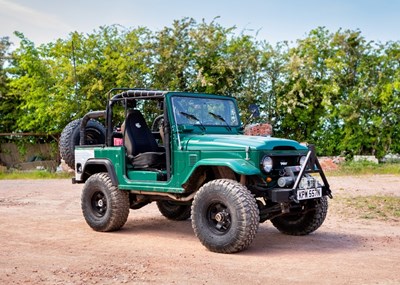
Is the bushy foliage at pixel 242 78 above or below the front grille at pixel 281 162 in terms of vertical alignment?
above

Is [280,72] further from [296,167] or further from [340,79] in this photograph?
[296,167]

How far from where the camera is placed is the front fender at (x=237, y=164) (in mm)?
7441

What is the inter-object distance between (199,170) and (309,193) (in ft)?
5.02

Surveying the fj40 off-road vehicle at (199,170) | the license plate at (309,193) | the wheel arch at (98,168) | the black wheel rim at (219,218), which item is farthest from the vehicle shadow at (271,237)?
the wheel arch at (98,168)

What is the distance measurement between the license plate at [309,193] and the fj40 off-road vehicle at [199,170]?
1cm

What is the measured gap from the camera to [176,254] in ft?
24.6

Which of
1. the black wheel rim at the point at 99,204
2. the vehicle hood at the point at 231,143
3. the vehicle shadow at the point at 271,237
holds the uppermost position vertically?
the vehicle hood at the point at 231,143

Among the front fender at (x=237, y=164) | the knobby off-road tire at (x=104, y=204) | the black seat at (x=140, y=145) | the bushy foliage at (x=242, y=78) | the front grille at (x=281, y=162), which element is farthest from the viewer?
the bushy foliage at (x=242, y=78)

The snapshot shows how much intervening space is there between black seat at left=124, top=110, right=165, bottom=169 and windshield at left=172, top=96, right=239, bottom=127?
76 centimetres

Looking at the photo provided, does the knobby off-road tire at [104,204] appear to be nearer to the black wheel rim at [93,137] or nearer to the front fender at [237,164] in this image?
the black wheel rim at [93,137]

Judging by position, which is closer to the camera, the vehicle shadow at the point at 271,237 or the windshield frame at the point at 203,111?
the vehicle shadow at the point at 271,237

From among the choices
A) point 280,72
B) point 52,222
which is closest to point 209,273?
point 52,222

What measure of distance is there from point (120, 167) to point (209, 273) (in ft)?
11.1

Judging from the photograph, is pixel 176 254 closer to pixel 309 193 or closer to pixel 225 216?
pixel 225 216
